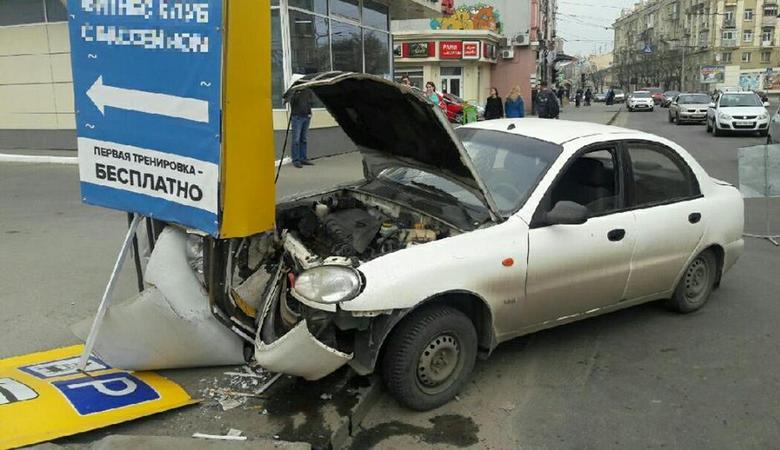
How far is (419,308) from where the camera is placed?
3520mm

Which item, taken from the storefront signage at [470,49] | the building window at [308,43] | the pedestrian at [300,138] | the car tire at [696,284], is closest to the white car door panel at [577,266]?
the car tire at [696,284]

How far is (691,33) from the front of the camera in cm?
10338

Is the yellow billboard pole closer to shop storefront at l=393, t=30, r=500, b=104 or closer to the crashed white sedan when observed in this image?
the crashed white sedan

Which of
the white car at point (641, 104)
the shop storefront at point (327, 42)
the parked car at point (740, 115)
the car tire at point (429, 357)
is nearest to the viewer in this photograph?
the car tire at point (429, 357)

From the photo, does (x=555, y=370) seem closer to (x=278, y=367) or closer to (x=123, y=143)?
(x=278, y=367)

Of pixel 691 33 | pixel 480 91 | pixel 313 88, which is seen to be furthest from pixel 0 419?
pixel 691 33

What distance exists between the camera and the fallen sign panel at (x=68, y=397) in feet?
10.5

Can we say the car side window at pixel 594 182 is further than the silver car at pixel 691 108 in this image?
No

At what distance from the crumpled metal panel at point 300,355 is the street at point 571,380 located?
0.99ft

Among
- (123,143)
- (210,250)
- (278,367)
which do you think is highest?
(123,143)

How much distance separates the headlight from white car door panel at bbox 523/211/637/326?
120cm

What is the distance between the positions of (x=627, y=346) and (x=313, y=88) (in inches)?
113

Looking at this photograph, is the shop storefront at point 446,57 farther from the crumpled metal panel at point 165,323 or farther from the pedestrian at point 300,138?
the crumpled metal panel at point 165,323

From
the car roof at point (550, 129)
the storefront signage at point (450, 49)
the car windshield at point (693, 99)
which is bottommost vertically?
the car roof at point (550, 129)
